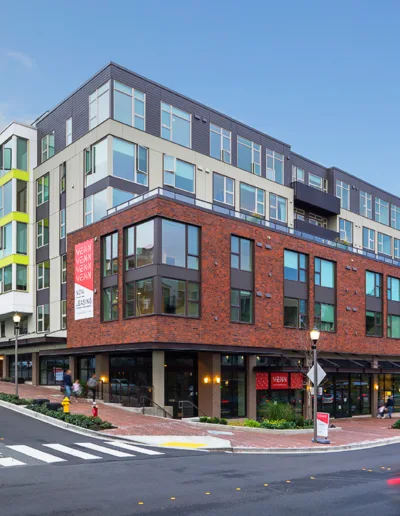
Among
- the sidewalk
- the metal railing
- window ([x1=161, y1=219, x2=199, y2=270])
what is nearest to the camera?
the sidewalk

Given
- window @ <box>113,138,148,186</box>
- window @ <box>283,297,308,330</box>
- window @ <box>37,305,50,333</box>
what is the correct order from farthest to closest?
window @ <box>37,305,50,333</box>, window @ <box>283,297,308,330</box>, window @ <box>113,138,148,186</box>

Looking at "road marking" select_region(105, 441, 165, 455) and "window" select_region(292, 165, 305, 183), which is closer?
"road marking" select_region(105, 441, 165, 455)

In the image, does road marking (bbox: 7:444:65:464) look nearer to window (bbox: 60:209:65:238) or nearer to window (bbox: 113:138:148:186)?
window (bbox: 113:138:148:186)

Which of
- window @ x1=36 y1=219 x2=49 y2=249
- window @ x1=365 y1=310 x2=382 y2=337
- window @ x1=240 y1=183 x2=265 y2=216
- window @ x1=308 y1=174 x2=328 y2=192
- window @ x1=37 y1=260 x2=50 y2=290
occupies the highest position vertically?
window @ x1=308 y1=174 x2=328 y2=192

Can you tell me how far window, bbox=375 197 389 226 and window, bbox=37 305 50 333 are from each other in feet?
115

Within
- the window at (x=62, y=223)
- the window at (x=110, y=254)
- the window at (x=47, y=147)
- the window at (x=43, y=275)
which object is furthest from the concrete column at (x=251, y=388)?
the window at (x=47, y=147)

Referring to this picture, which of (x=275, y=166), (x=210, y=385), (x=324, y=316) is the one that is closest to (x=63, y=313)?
(x=210, y=385)

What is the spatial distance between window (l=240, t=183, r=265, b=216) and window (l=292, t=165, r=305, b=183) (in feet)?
19.1

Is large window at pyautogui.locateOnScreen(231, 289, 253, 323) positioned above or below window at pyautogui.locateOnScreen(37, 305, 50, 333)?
above

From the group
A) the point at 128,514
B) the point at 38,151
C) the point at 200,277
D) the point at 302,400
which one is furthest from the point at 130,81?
the point at 128,514

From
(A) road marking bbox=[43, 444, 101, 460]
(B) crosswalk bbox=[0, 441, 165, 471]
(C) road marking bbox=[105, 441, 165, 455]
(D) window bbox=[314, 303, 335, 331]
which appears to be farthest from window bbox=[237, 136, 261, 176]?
(A) road marking bbox=[43, 444, 101, 460]

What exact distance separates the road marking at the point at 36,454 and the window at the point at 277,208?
3353 centimetres

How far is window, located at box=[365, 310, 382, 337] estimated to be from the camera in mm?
47219

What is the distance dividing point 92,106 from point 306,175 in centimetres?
2216
